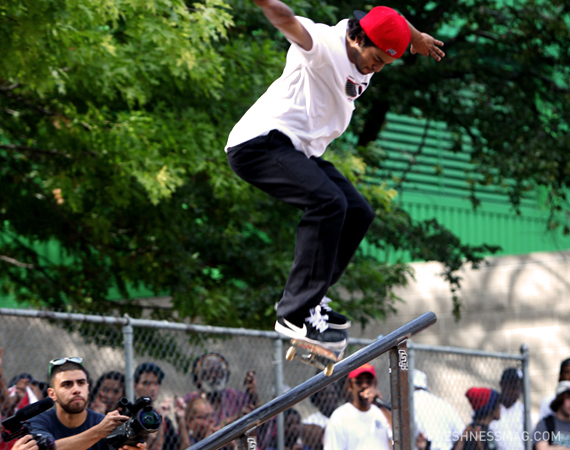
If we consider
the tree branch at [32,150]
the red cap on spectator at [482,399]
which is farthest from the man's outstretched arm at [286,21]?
the tree branch at [32,150]

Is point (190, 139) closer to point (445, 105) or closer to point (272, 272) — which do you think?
point (272, 272)

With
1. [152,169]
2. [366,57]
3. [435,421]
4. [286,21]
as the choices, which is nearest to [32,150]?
[152,169]

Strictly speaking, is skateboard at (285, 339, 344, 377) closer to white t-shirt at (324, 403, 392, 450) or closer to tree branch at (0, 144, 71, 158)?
white t-shirt at (324, 403, 392, 450)

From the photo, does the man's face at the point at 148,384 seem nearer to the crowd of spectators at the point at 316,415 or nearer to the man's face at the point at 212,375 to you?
the crowd of spectators at the point at 316,415

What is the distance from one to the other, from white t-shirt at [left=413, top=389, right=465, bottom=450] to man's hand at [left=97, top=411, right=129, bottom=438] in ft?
10.6

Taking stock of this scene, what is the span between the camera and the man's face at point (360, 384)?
6.22 metres

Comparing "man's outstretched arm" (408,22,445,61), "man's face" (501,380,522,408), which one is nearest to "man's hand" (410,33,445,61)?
"man's outstretched arm" (408,22,445,61)

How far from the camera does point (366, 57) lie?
3467 mm

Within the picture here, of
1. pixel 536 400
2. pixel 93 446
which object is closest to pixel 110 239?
pixel 93 446

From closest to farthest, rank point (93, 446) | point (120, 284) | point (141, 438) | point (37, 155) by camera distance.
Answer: point (141, 438), point (93, 446), point (37, 155), point (120, 284)

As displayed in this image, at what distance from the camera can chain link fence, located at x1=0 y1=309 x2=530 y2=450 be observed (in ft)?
18.6

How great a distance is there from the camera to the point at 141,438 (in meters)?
4.10

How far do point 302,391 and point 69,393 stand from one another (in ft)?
5.35

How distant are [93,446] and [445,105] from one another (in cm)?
1036
